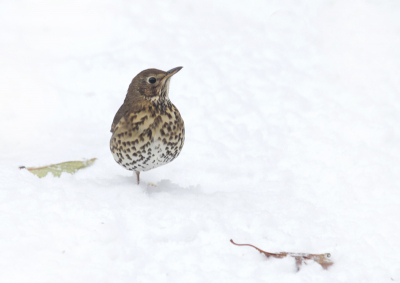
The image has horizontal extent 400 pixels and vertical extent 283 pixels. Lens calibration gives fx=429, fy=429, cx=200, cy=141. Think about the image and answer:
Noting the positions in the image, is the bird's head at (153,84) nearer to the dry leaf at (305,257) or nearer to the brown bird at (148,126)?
the brown bird at (148,126)

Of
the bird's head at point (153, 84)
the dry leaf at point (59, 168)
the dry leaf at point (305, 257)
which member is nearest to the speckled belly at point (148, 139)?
the bird's head at point (153, 84)

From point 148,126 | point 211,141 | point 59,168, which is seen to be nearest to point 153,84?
point 148,126

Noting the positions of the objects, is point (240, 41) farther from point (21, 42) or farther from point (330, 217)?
point (330, 217)

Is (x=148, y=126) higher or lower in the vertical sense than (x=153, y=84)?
lower

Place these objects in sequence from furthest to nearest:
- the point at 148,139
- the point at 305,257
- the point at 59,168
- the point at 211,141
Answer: the point at 211,141, the point at 59,168, the point at 148,139, the point at 305,257

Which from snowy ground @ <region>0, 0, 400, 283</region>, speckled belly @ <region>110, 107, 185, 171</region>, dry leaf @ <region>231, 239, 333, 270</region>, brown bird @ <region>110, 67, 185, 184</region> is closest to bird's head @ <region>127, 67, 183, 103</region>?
brown bird @ <region>110, 67, 185, 184</region>

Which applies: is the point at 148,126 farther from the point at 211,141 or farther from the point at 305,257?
the point at 211,141

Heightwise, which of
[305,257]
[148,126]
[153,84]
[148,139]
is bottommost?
[305,257]
